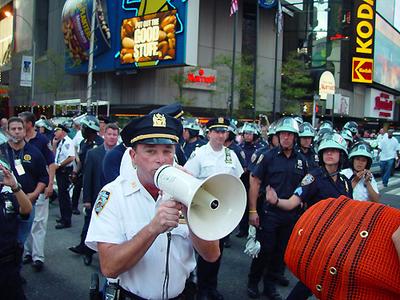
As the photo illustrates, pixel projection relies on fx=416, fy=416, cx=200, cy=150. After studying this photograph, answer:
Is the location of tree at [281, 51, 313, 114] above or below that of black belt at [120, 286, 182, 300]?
above

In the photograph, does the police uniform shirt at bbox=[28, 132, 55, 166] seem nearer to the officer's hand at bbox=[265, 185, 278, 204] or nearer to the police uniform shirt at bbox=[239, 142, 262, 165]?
the officer's hand at bbox=[265, 185, 278, 204]

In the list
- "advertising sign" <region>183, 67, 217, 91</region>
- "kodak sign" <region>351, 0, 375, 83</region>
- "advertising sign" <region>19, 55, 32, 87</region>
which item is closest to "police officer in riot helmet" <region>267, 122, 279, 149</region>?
"advertising sign" <region>19, 55, 32, 87</region>

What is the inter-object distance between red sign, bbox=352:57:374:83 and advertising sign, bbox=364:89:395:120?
3411 millimetres

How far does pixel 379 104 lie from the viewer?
5009 centimetres

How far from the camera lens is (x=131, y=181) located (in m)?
2.21

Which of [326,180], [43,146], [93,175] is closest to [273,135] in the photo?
[326,180]

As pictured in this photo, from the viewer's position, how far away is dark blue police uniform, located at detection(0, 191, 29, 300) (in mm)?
2940

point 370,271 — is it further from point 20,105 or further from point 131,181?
point 20,105

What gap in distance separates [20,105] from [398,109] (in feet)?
164

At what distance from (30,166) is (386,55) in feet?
173

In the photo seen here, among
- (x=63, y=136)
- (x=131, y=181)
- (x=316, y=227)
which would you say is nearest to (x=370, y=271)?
(x=316, y=227)

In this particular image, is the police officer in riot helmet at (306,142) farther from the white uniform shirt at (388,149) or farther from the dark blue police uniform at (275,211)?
the white uniform shirt at (388,149)

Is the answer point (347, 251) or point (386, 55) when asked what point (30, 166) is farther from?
point (386, 55)

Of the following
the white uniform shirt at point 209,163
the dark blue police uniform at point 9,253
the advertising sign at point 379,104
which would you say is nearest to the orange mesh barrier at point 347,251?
the dark blue police uniform at point 9,253
